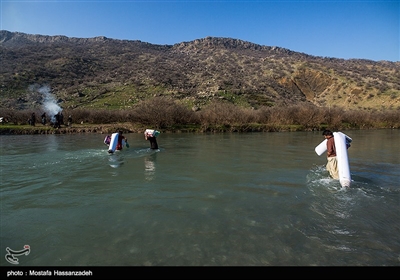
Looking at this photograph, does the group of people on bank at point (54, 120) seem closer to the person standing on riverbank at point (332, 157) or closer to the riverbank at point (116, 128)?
the riverbank at point (116, 128)

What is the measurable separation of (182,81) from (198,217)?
305 ft

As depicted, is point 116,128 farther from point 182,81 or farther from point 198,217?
point 182,81

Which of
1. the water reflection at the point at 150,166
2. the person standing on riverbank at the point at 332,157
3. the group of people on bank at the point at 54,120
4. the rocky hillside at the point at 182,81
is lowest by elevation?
the water reflection at the point at 150,166

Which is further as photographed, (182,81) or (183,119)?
(182,81)

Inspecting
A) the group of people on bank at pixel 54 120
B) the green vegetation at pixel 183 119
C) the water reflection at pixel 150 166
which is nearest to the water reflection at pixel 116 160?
the water reflection at pixel 150 166

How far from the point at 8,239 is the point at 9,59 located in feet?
443

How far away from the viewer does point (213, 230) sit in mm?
6305

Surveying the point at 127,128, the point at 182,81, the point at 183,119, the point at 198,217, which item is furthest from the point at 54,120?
the point at 182,81

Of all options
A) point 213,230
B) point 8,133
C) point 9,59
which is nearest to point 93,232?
point 213,230

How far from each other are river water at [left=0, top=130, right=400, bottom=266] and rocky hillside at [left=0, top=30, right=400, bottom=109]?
186ft

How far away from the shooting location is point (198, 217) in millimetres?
7105

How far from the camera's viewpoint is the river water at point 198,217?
17.0 feet

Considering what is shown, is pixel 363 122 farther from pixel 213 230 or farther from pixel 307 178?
pixel 213 230

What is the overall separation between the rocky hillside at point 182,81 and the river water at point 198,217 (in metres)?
56.6
